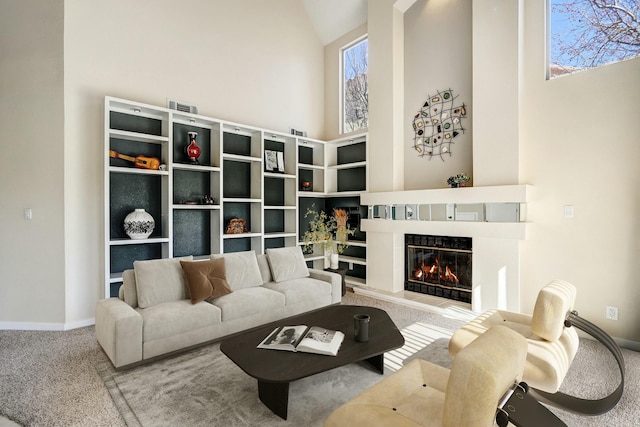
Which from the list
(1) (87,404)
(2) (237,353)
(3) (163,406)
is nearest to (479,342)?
(2) (237,353)

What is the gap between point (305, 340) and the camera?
2375 mm

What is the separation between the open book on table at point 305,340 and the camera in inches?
89.7

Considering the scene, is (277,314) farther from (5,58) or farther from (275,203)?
(5,58)

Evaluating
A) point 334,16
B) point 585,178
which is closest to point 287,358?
point 585,178

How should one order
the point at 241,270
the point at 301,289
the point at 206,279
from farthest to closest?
the point at 301,289
the point at 241,270
the point at 206,279

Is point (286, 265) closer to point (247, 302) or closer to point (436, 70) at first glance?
point (247, 302)

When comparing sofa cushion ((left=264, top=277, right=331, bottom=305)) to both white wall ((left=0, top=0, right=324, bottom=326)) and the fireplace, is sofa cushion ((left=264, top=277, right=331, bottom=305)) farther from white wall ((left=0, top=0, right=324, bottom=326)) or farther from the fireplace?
white wall ((left=0, top=0, right=324, bottom=326))

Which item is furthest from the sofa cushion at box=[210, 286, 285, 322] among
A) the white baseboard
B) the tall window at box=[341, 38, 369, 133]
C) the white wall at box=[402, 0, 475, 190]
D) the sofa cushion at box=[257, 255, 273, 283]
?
the tall window at box=[341, 38, 369, 133]

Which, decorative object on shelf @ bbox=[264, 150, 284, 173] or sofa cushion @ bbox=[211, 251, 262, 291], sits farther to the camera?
decorative object on shelf @ bbox=[264, 150, 284, 173]

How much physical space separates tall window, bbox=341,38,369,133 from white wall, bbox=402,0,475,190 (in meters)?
0.99

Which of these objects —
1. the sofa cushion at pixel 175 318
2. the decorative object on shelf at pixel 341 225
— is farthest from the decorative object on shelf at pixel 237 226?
the sofa cushion at pixel 175 318

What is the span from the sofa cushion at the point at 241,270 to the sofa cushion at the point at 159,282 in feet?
1.60

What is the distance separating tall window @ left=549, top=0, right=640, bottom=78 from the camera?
10.9 feet

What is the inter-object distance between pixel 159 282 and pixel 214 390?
1.29 meters
